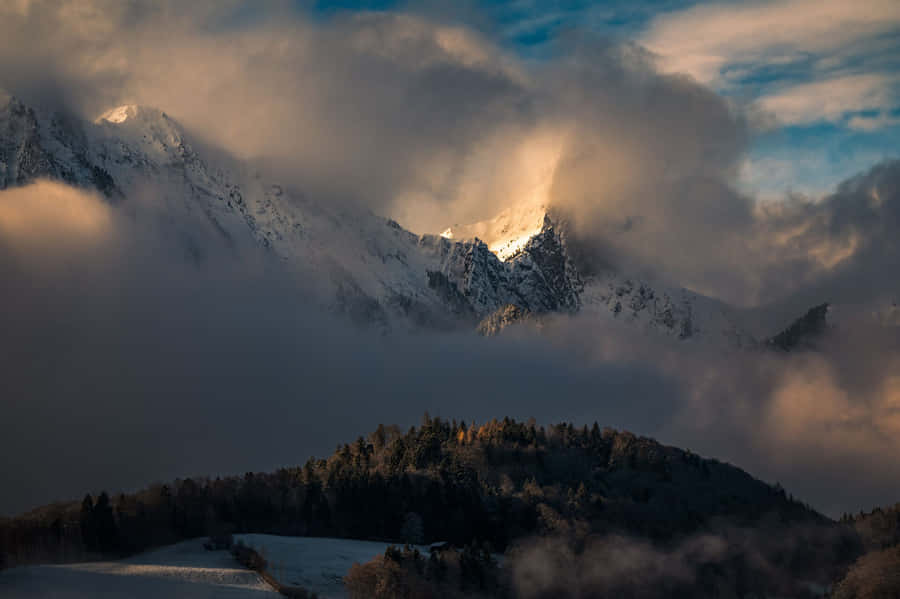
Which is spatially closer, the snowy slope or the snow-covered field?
the snowy slope

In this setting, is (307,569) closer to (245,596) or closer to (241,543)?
(241,543)

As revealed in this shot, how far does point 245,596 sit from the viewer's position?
170m

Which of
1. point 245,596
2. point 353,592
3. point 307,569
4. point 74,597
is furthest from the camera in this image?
point 307,569

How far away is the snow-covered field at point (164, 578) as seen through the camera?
16012 cm

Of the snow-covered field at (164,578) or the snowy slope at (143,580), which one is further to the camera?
the snow-covered field at (164,578)

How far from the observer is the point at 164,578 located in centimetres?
17188

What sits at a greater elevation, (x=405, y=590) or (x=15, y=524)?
(x=15, y=524)

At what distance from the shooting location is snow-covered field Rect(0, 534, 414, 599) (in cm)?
16012

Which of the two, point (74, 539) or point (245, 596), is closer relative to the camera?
point (245, 596)

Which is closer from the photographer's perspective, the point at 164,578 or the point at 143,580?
the point at 143,580

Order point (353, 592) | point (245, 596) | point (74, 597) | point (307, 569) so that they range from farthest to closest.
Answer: point (307, 569)
point (353, 592)
point (245, 596)
point (74, 597)

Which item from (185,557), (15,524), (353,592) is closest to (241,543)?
(185,557)

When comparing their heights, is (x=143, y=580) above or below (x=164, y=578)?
below

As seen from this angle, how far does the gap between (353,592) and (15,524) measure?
61077 millimetres
